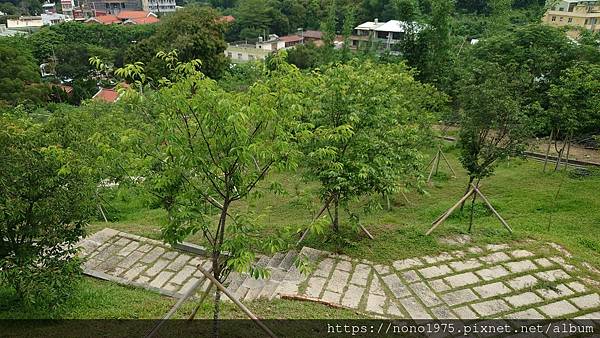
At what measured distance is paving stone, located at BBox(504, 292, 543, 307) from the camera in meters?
6.68

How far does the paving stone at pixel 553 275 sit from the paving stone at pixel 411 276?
6.65ft

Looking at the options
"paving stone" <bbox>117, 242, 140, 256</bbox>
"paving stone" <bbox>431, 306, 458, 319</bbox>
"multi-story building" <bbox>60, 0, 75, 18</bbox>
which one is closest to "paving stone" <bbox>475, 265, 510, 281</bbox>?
"paving stone" <bbox>431, 306, 458, 319</bbox>

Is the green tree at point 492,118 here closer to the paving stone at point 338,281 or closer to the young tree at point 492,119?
the young tree at point 492,119

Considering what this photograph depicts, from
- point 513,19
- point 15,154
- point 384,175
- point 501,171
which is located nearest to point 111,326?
point 15,154

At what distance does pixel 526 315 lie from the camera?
641 centimetres

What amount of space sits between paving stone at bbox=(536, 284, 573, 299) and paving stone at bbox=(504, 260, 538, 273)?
58 cm

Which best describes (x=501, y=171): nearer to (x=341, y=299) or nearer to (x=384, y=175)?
(x=384, y=175)

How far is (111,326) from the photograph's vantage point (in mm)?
5965

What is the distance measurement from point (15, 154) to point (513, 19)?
37.4 metres

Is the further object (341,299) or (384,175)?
(384,175)

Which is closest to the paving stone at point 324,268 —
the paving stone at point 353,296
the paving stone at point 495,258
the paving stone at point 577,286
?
the paving stone at point 353,296

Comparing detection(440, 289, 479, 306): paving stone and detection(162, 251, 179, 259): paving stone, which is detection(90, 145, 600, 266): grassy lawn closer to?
detection(162, 251, 179, 259): paving stone

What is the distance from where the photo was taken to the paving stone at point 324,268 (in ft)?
24.5

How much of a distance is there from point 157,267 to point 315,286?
3.08m
